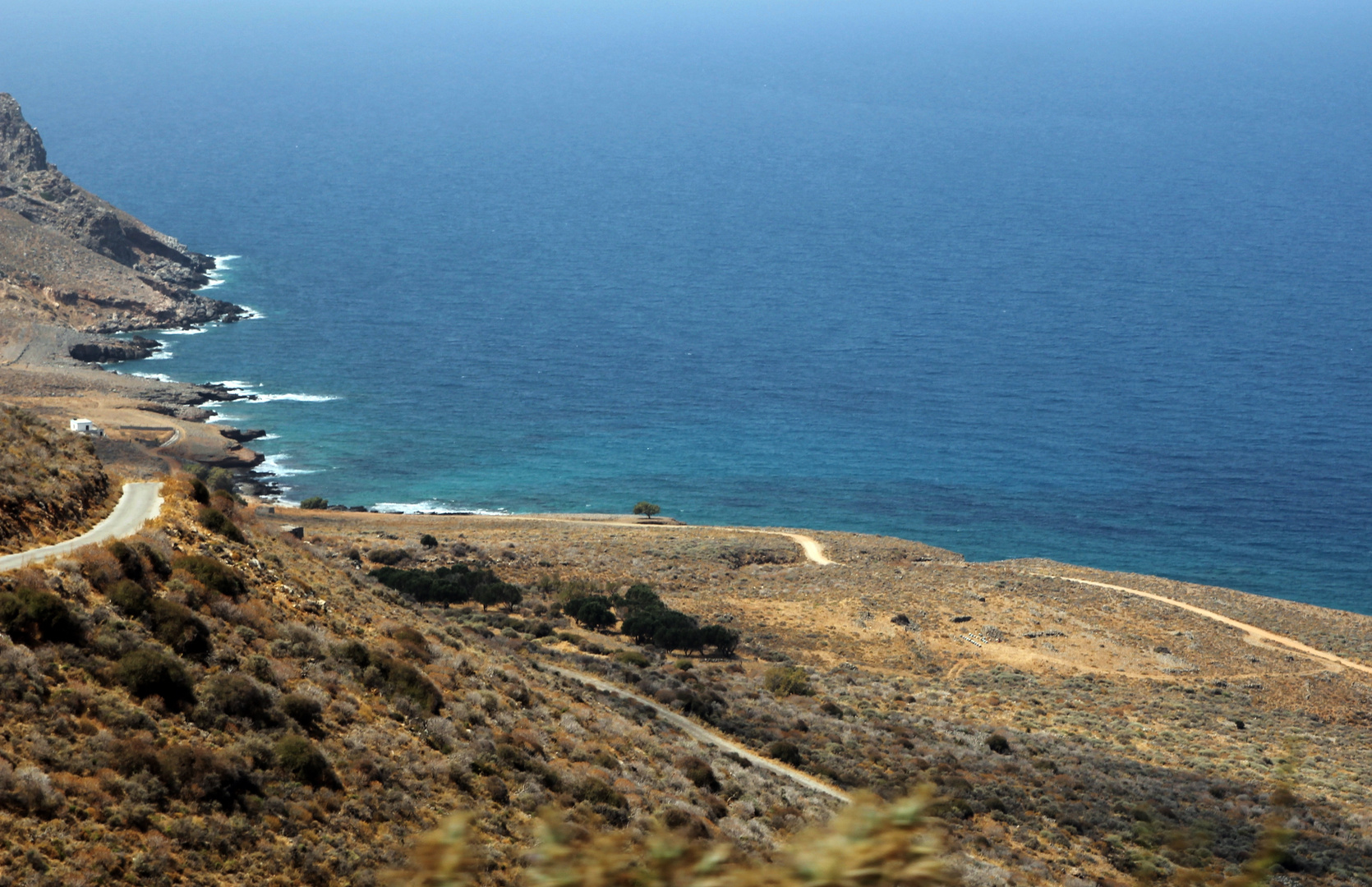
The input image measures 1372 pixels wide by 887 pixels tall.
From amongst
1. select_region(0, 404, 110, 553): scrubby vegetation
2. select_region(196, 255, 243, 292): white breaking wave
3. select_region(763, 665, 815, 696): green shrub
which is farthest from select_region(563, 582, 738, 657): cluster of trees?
select_region(196, 255, 243, 292): white breaking wave

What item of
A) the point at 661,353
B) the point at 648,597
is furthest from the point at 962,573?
the point at 661,353

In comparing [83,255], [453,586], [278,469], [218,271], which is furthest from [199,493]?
[218,271]

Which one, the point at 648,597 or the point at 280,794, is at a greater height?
the point at 280,794

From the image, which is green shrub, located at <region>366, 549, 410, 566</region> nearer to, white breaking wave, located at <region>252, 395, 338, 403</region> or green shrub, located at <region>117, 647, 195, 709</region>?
green shrub, located at <region>117, 647, 195, 709</region>

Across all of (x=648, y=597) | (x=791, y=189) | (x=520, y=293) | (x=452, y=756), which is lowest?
(x=648, y=597)

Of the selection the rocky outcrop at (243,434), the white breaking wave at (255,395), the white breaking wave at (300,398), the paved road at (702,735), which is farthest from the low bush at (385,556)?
the white breaking wave at (300,398)

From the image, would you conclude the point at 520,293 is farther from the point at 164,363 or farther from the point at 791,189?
the point at 791,189

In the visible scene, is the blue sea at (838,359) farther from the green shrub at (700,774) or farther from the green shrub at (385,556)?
the green shrub at (700,774)
